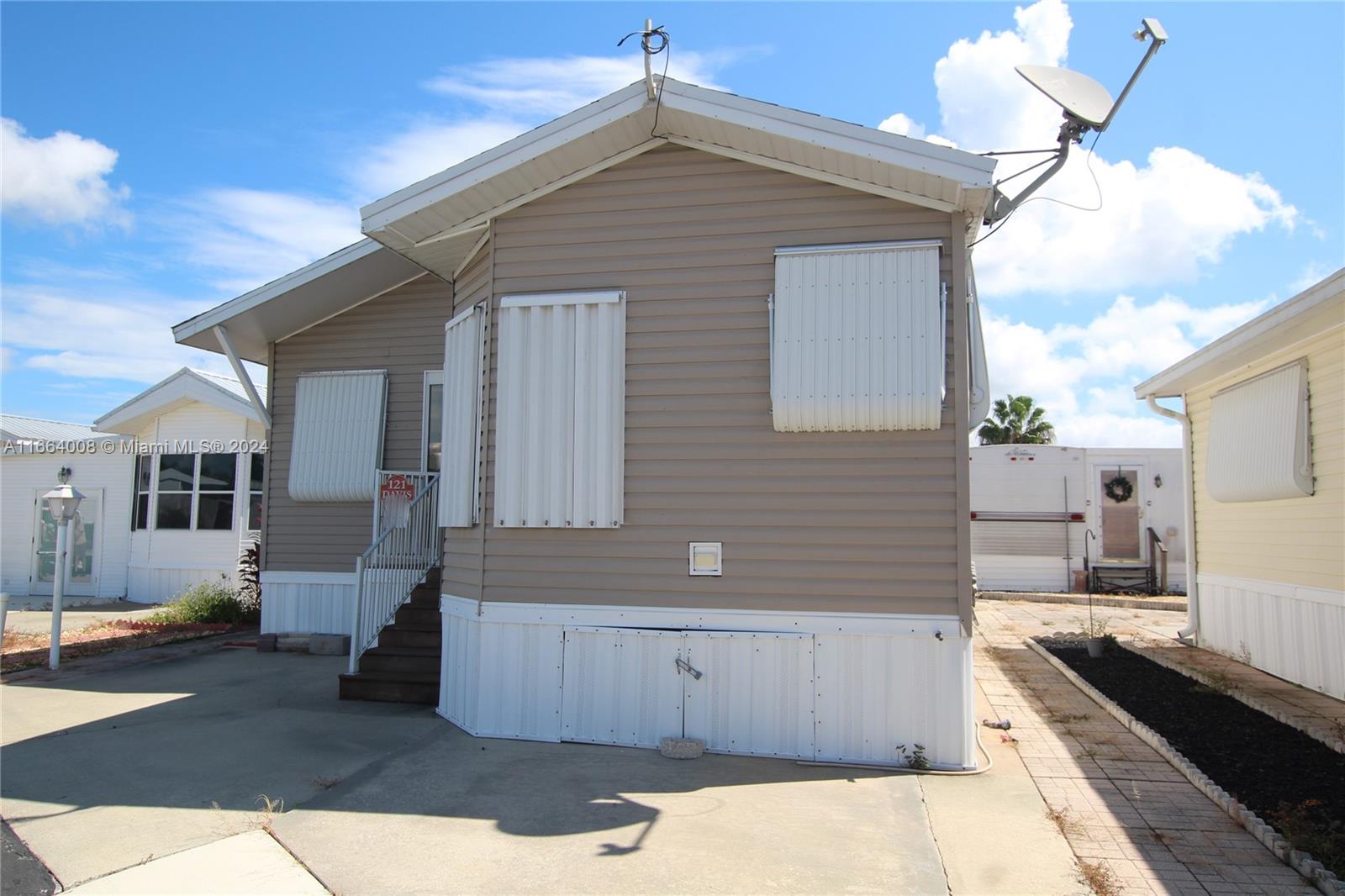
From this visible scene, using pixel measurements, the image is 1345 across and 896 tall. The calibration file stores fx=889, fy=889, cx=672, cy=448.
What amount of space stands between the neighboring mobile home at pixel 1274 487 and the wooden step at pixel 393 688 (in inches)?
314

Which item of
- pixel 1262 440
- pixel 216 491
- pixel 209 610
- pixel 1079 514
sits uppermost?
pixel 1262 440

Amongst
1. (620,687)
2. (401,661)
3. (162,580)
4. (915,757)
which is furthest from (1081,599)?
(162,580)

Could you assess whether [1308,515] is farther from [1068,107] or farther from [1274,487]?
[1068,107]

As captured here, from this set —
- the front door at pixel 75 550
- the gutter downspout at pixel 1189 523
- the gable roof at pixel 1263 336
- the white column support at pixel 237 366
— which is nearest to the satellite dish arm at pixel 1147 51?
the gable roof at pixel 1263 336

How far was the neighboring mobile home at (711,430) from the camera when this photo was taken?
19.8 ft

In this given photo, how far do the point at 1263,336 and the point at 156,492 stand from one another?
16.7 meters

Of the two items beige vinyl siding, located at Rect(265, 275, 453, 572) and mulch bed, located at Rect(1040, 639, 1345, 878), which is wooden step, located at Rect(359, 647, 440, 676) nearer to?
beige vinyl siding, located at Rect(265, 275, 453, 572)

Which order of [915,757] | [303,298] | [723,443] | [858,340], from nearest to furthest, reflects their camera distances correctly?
[915,757]
[858,340]
[723,443]
[303,298]

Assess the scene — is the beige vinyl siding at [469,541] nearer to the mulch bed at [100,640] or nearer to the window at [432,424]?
the window at [432,424]

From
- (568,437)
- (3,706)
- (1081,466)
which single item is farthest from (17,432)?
(1081,466)

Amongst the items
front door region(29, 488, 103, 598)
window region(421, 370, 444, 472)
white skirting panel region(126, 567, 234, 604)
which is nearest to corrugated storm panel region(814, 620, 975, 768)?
window region(421, 370, 444, 472)

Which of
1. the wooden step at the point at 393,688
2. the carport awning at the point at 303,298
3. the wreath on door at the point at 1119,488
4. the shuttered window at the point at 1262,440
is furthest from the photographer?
the wreath on door at the point at 1119,488

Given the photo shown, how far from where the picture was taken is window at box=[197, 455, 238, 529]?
15.3 metres

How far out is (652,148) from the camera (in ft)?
21.8
